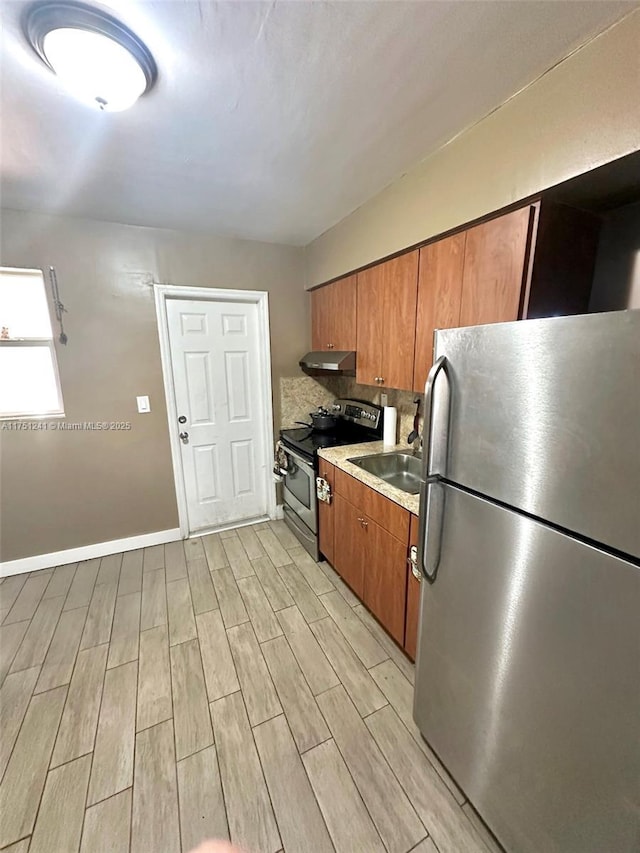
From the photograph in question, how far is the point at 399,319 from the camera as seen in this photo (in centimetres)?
194

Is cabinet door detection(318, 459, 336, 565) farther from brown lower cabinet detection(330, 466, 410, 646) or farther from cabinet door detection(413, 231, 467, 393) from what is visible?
cabinet door detection(413, 231, 467, 393)

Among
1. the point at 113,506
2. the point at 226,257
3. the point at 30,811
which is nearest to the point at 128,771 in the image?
the point at 30,811

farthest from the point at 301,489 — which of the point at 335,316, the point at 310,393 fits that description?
the point at 335,316

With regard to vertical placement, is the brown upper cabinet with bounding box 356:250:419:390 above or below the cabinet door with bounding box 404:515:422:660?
above

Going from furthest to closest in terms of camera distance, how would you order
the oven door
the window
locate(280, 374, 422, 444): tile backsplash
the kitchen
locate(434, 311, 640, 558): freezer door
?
1. locate(280, 374, 422, 444): tile backsplash
2. the oven door
3. the window
4. the kitchen
5. locate(434, 311, 640, 558): freezer door

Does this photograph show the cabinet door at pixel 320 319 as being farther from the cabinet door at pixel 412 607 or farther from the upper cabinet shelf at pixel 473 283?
the cabinet door at pixel 412 607

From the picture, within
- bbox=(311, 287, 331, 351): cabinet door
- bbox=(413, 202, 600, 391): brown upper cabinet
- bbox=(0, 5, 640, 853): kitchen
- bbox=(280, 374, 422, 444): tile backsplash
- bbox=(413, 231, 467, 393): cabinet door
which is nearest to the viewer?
bbox=(0, 5, 640, 853): kitchen

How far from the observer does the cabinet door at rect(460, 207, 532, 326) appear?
1.28 meters

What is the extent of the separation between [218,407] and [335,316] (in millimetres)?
1286

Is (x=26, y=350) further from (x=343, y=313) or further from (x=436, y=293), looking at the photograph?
(x=436, y=293)

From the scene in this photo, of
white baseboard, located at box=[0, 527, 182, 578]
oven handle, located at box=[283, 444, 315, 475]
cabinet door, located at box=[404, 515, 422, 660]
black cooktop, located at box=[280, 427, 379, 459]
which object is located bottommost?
white baseboard, located at box=[0, 527, 182, 578]

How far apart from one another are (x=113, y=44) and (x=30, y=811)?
2545 millimetres

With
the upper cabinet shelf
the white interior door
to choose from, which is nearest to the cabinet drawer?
the upper cabinet shelf

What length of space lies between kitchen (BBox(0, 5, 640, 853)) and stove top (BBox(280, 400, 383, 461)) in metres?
0.05
